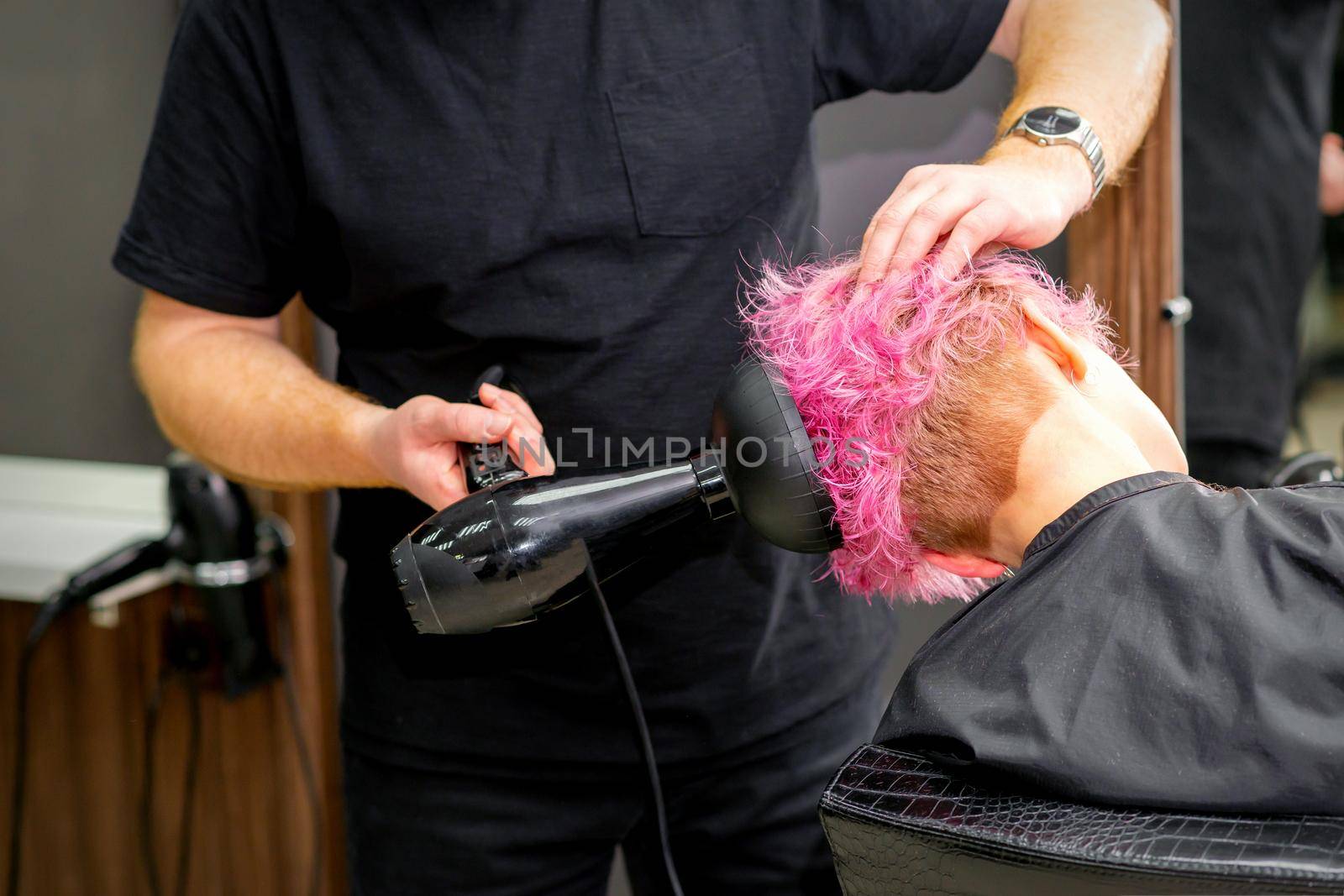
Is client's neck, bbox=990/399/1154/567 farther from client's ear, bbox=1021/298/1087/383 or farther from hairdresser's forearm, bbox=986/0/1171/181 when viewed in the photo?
hairdresser's forearm, bbox=986/0/1171/181

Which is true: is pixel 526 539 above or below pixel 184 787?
above

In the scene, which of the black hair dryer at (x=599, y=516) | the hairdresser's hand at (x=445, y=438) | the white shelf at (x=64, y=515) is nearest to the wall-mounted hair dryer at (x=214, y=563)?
the white shelf at (x=64, y=515)

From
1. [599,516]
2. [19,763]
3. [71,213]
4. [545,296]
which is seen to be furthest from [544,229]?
[19,763]

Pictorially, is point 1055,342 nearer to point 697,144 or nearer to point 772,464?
point 772,464

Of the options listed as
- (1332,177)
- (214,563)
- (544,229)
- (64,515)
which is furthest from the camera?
(64,515)

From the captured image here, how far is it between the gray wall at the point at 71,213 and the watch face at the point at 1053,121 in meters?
1.48

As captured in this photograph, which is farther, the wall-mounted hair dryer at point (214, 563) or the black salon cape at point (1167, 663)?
the wall-mounted hair dryer at point (214, 563)

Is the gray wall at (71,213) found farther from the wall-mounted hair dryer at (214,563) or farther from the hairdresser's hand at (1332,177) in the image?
the hairdresser's hand at (1332,177)

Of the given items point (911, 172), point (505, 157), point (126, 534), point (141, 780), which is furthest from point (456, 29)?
point (141, 780)

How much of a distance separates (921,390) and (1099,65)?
17.7 inches

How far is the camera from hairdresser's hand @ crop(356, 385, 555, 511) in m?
0.91

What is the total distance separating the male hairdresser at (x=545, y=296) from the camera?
105cm

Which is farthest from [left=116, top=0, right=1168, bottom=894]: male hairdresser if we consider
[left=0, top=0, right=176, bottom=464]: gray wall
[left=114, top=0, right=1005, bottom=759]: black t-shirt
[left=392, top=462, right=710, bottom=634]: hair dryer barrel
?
[left=0, top=0, right=176, bottom=464]: gray wall

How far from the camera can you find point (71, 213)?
1.94 metres
